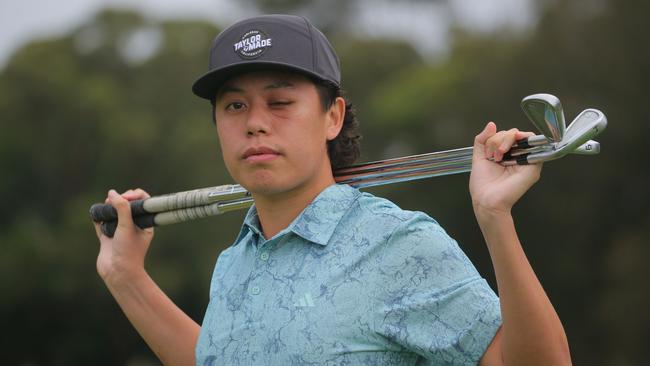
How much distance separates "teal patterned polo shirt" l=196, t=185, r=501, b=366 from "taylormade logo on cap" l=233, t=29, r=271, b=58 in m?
0.54

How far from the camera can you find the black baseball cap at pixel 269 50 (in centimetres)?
Result: 336

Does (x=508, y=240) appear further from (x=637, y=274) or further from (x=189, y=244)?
(x=189, y=244)

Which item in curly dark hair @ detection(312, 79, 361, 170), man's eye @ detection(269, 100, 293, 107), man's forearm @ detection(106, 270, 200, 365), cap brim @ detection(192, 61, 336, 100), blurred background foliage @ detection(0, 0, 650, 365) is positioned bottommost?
blurred background foliage @ detection(0, 0, 650, 365)

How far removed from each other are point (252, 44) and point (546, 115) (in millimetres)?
1042

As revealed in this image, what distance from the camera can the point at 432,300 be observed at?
A: 3029 mm

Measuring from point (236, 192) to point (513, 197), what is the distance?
58.2 inches

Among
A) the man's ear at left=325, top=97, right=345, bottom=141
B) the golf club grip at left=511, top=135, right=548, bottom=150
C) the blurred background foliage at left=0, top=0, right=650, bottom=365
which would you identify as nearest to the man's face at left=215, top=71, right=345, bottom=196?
the man's ear at left=325, top=97, right=345, bottom=141

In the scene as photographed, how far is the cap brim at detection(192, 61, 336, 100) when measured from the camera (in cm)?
334

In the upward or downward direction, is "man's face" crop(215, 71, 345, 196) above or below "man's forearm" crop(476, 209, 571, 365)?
above

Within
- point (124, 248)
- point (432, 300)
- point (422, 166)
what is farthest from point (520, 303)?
point (124, 248)

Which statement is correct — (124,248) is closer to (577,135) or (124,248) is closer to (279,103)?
(279,103)

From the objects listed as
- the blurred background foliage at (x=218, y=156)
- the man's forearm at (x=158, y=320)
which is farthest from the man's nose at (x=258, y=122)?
the blurred background foliage at (x=218, y=156)

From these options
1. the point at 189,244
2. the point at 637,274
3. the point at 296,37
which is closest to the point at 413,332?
the point at 296,37

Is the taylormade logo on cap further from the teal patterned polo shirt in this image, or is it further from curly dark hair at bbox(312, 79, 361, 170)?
the teal patterned polo shirt
